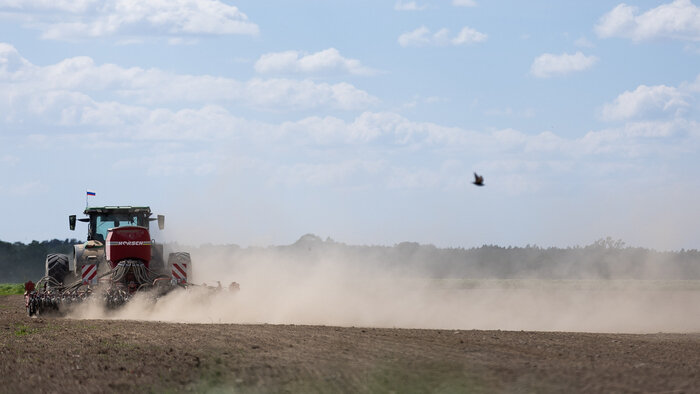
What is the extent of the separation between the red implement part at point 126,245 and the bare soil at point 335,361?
275 inches

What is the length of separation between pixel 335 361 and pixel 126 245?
15.5 meters

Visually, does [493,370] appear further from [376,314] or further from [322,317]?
[376,314]

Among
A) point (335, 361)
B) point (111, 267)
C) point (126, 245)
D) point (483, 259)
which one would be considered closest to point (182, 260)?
point (126, 245)

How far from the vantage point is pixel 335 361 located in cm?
1691

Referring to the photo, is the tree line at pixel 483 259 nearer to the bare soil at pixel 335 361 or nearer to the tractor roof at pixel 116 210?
the tractor roof at pixel 116 210

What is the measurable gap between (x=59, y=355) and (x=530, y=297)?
3001 cm

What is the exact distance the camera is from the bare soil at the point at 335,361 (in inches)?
579

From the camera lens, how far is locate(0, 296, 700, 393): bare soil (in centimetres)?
1470

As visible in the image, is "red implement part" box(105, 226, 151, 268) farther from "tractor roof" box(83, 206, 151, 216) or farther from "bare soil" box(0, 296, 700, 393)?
"bare soil" box(0, 296, 700, 393)

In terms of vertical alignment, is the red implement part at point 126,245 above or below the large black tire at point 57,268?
above

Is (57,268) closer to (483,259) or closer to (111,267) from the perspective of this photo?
(111,267)

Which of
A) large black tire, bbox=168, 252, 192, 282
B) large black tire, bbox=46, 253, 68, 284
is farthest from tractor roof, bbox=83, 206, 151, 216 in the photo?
large black tire, bbox=168, 252, 192, 282

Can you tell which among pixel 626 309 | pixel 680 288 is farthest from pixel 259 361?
pixel 680 288

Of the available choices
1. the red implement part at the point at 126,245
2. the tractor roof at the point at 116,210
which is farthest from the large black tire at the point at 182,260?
the tractor roof at the point at 116,210
